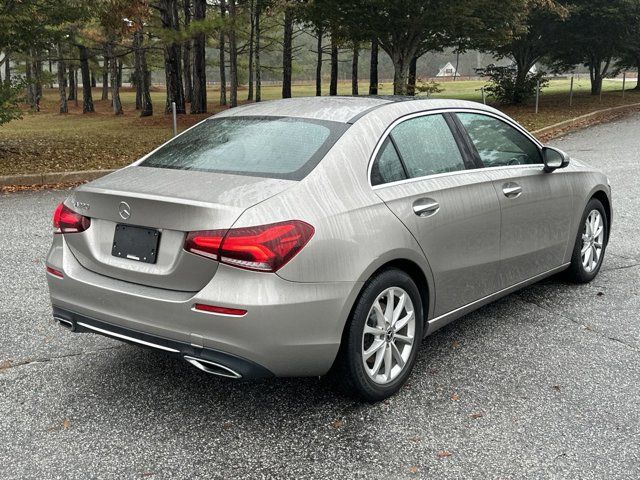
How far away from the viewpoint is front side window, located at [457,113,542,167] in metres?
4.56

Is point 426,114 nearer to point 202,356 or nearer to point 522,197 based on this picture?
point 522,197

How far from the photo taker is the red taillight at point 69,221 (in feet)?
11.8

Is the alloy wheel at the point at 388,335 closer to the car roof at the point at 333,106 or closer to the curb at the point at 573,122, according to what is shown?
the car roof at the point at 333,106

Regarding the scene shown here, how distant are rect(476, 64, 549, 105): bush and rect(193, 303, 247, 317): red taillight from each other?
90.0ft

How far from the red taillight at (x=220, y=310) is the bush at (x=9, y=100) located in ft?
37.8

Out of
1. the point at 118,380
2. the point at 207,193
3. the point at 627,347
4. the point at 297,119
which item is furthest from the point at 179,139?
the point at 627,347

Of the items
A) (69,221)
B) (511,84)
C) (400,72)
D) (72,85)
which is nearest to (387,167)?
(69,221)

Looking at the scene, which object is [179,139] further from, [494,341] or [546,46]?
[546,46]

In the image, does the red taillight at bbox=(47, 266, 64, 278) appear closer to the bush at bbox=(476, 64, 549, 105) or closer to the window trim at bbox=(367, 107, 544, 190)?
the window trim at bbox=(367, 107, 544, 190)

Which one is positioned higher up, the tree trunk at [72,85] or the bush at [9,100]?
the bush at [9,100]

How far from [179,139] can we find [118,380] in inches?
60.3

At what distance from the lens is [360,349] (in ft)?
11.4

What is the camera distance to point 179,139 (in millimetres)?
4344

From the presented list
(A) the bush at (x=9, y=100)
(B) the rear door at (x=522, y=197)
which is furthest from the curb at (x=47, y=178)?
(B) the rear door at (x=522, y=197)
